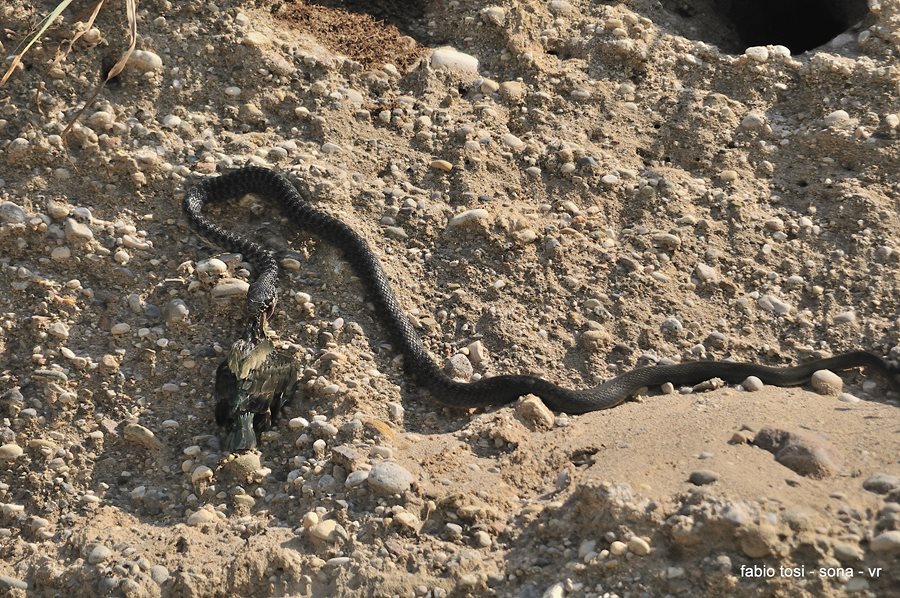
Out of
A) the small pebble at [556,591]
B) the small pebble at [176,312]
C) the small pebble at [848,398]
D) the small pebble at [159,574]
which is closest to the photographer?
the small pebble at [556,591]

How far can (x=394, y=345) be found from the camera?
621 cm

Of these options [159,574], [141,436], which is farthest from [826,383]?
[141,436]

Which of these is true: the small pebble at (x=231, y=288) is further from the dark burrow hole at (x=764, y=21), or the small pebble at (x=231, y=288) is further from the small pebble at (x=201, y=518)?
the dark burrow hole at (x=764, y=21)

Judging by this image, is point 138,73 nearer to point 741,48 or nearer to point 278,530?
point 278,530

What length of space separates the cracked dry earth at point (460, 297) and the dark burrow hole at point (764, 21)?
0.26 feet

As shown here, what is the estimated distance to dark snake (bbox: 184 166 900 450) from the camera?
566cm

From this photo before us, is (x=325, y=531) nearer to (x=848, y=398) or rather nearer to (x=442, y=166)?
(x=442, y=166)

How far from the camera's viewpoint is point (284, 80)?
7.30 m

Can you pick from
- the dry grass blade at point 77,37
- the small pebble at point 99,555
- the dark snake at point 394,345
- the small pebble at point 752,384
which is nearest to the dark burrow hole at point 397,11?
the dry grass blade at point 77,37

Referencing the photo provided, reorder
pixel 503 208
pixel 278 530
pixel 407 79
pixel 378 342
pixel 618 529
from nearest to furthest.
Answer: pixel 618 529 → pixel 278 530 → pixel 378 342 → pixel 503 208 → pixel 407 79

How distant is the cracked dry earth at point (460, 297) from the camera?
186 inches

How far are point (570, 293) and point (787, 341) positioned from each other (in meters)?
1.50

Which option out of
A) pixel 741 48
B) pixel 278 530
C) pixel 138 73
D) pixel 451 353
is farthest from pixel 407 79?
pixel 278 530

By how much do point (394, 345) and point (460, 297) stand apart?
62 cm
